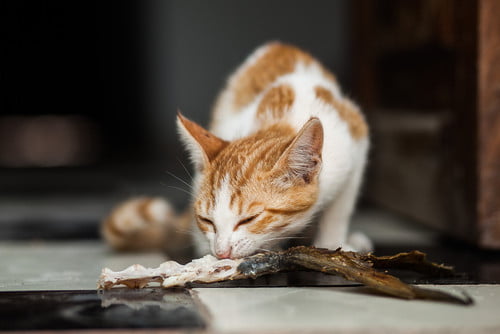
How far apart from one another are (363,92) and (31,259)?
6.24 feet

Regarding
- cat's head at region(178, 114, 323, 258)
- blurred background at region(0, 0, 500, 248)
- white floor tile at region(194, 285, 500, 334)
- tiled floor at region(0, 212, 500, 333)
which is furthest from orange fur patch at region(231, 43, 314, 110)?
white floor tile at region(194, 285, 500, 334)

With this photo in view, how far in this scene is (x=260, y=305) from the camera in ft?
4.26

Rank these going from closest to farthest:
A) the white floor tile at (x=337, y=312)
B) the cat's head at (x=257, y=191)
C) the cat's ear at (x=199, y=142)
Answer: the white floor tile at (x=337, y=312) → the cat's head at (x=257, y=191) → the cat's ear at (x=199, y=142)

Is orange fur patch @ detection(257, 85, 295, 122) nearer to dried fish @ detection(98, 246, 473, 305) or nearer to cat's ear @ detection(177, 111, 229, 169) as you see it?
cat's ear @ detection(177, 111, 229, 169)

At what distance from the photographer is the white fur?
1.76 metres

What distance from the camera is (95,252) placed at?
7.15 feet

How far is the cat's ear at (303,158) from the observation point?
4.91 ft

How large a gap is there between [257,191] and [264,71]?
741 millimetres

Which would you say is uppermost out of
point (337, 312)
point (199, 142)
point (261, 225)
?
point (199, 142)

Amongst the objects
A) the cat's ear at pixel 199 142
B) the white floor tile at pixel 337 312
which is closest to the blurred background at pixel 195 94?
the cat's ear at pixel 199 142

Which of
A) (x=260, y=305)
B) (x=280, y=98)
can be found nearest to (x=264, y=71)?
(x=280, y=98)

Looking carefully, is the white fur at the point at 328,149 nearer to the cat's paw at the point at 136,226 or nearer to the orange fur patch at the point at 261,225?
the orange fur patch at the point at 261,225

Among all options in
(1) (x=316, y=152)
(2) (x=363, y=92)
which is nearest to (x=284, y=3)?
(2) (x=363, y=92)

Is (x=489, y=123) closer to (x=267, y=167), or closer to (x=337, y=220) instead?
(x=337, y=220)
